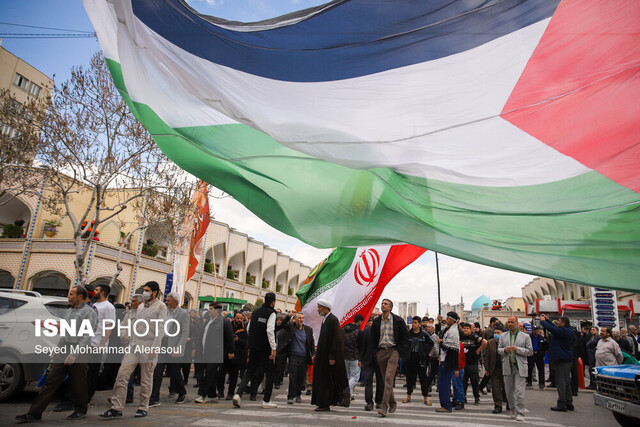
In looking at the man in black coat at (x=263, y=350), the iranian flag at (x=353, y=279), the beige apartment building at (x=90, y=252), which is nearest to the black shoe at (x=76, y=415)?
the man in black coat at (x=263, y=350)

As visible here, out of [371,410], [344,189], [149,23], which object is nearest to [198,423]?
[371,410]

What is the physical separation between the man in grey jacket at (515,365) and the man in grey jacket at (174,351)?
21.3 ft

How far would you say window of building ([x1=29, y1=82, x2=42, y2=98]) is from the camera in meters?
40.9

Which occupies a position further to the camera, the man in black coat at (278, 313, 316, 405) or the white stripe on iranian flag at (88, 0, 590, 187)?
the man in black coat at (278, 313, 316, 405)

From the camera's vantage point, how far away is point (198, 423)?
6.65m

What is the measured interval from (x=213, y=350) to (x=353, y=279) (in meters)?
4.23

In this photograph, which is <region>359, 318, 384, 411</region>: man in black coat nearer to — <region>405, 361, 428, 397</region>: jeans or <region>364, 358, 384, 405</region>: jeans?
<region>364, 358, 384, 405</region>: jeans

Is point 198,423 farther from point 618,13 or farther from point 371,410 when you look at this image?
point 618,13

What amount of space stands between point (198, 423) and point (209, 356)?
9.78ft

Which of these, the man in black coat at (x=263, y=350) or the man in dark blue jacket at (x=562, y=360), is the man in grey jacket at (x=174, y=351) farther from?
the man in dark blue jacket at (x=562, y=360)

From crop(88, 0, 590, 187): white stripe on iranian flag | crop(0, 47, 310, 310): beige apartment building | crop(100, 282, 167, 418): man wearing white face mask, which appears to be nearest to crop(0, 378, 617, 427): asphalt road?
crop(100, 282, 167, 418): man wearing white face mask

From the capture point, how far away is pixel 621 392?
272 inches

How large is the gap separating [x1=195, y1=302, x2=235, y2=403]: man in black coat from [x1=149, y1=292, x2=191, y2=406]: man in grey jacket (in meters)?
0.44

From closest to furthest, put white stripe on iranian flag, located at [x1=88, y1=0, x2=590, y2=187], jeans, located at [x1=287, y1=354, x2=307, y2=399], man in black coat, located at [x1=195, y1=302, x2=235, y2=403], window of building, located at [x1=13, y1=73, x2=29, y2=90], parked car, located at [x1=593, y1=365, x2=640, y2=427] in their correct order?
white stripe on iranian flag, located at [x1=88, y1=0, x2=590, y2=187], parked car, located at [x1=593, y1=365, x2=640, y2=427], man in black coat, located at [x1=195, y1=302, x2=235, y2=403], jeans, located at [x1=287, y1=354, x2=307, y2=399], window of building, located at [x1=13, y1=73, x2=29, y2=90]
